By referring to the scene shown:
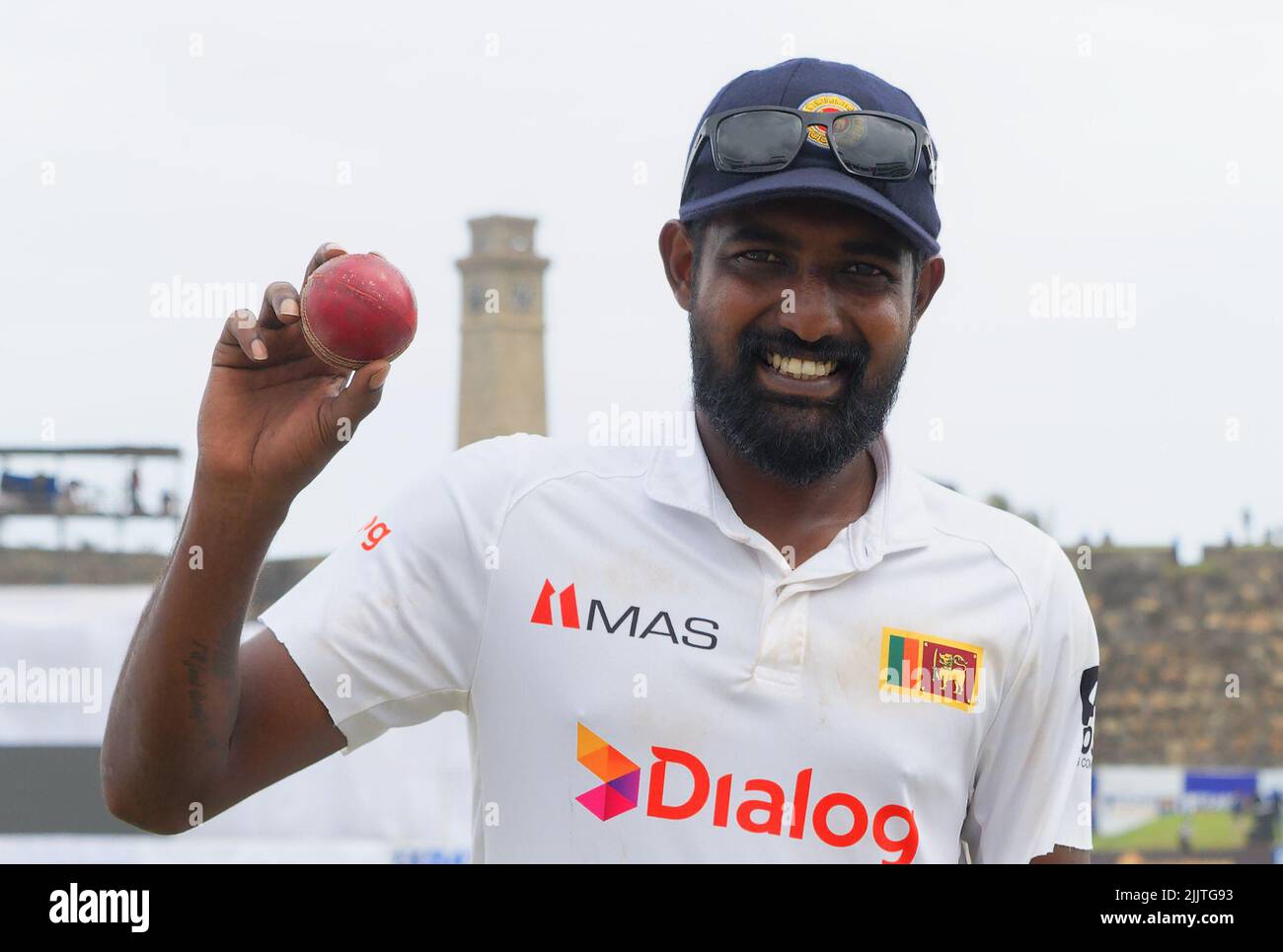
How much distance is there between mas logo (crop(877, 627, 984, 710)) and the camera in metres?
2.84

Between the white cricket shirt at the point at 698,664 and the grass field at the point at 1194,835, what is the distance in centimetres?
1378

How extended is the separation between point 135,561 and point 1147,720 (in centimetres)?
1446

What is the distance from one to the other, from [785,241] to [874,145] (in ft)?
0.80

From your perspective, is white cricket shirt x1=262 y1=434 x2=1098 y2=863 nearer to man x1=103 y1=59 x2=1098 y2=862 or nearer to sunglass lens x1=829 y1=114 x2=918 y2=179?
man x1=103 y1=59 x2=1098 y2=862

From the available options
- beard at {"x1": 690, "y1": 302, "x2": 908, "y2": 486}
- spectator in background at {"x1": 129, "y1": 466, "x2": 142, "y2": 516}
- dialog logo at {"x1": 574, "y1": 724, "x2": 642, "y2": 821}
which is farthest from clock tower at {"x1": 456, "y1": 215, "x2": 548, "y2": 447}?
dialog logo at {"x1": 574, "y1": 724, "x2": 642, "y2": 821}

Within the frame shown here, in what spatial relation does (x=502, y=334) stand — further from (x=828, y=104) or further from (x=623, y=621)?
(x=623, y=621)

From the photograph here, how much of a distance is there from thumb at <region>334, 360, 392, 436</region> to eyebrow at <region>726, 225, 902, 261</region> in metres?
0.69

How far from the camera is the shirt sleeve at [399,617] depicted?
287cm

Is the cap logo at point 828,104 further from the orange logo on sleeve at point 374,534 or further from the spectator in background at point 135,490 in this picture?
the spectator in background at point 135,490

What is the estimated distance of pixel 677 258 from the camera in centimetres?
325

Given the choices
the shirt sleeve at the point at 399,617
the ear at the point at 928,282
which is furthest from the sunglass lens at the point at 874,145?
the shirt sleeve at the point at 399,617

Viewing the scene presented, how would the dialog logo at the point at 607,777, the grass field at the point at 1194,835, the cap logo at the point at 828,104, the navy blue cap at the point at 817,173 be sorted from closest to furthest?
the dialog logo at the point at 607,777
the navy blue cap at the point at 817,173
the cap logo at the point at 828,104
the grass field at the point at 1194,835

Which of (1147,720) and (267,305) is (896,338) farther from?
(1147,720)

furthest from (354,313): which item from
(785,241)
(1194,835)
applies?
(1194,835)
